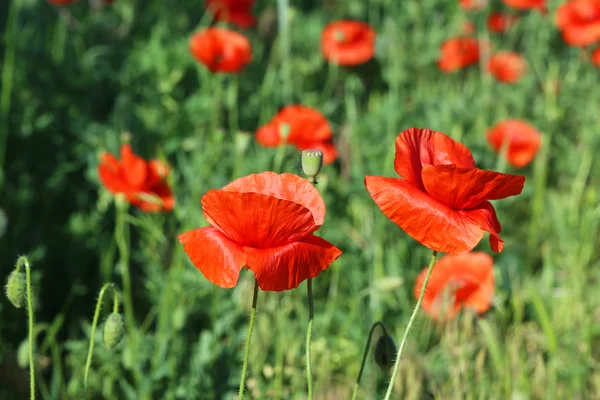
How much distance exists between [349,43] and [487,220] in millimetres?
2532

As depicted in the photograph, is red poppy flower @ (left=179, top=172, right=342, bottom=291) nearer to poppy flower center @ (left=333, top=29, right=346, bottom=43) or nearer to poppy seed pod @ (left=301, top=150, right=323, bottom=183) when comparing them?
poppy seed pod @ (left=301, top=150, right=323, bottom=183)

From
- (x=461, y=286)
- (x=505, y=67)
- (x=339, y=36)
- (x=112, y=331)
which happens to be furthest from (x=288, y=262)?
(x=505, y=67)

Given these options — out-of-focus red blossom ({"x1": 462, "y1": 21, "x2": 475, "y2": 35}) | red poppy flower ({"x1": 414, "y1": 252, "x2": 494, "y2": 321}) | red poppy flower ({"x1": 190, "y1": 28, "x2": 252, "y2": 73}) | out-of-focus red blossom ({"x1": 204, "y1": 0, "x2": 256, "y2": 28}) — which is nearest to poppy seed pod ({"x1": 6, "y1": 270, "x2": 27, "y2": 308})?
red poppy flower ({"x1": 414, "y1": 252, "x2": 494, "y2": 321})

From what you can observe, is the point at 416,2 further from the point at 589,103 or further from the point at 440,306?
the point at 440,306

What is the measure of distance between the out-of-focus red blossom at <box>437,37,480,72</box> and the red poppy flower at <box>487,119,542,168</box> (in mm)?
667

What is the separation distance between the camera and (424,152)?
117 cm

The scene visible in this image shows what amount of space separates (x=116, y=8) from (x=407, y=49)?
1535 millimetres

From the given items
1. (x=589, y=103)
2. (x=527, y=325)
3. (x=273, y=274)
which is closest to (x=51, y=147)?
(x=527, y=325)

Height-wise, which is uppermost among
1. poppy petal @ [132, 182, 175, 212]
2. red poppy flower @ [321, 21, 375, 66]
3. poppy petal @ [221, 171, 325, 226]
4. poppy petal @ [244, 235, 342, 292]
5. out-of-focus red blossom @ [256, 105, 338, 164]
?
red poppy flower @ [321, 21, 375, 66]

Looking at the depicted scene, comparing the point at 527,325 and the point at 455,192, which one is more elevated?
the point at 455,192

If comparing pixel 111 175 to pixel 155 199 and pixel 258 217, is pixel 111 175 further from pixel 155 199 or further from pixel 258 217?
pixel 258 217

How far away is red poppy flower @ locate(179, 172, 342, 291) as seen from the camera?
101 cm

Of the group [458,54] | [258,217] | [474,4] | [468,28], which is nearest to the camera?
[258,217]

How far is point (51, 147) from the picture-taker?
9.00ft
